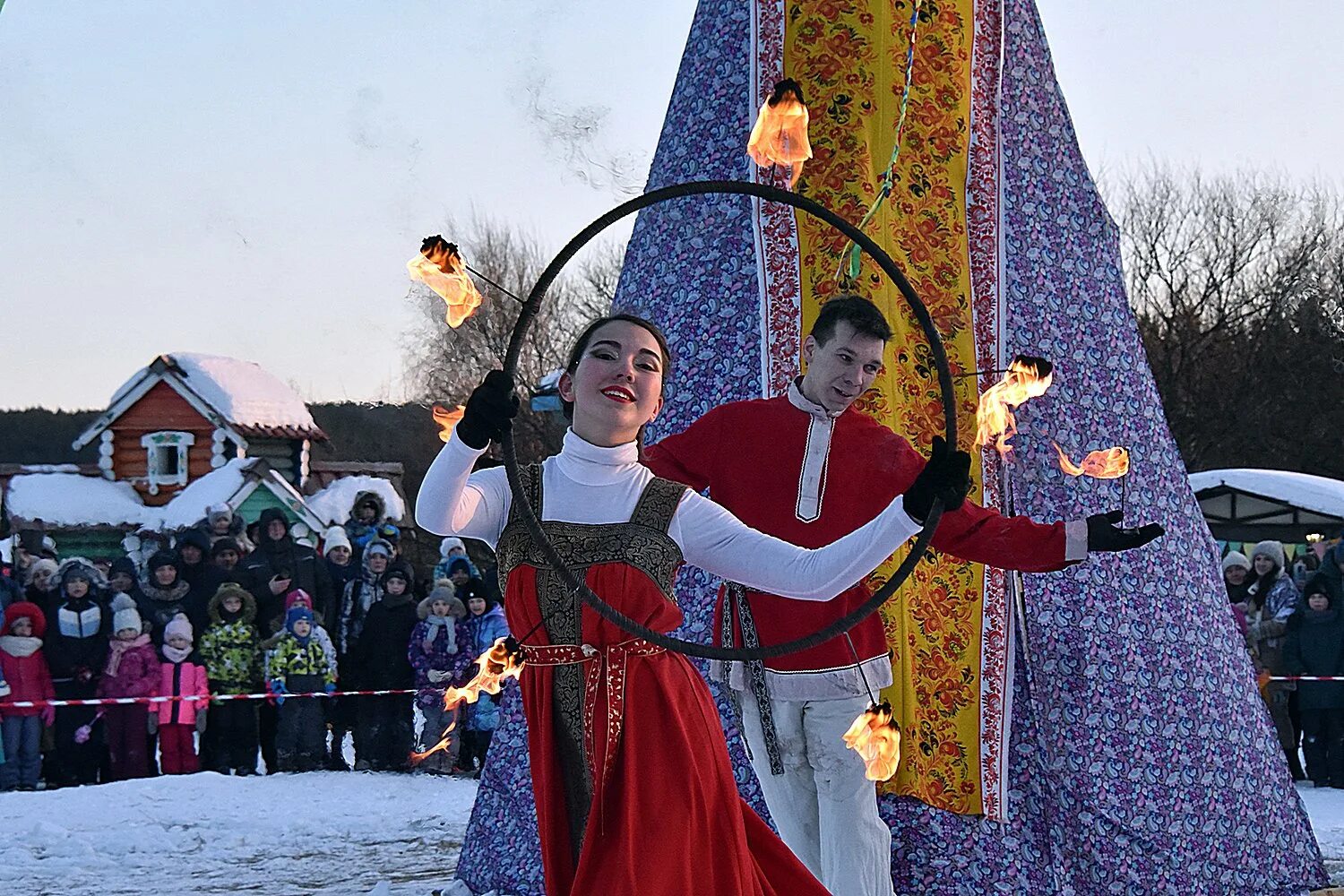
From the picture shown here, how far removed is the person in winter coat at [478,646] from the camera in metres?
8.27

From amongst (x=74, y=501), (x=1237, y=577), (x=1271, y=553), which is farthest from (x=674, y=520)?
(x=74, y=501)

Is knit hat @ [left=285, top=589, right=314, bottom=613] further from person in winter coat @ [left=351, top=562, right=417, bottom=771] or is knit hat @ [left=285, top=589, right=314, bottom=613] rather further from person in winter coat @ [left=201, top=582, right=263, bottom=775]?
person in winter coat @ [left=351, top=562, right=417, bottom=771]

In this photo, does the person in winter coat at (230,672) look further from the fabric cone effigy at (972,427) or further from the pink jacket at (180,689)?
the fabric cone effigy at (972,427)

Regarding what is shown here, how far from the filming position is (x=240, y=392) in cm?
2153

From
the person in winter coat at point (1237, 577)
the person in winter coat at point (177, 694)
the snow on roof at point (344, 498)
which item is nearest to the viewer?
the person in winter coat at point (177, 694)

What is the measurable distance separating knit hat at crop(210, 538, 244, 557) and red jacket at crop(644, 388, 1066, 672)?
5078mm

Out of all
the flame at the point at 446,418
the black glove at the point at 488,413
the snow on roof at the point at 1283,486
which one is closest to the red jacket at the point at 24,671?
the flame at the point at 446,418

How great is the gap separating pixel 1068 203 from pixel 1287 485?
1255cm

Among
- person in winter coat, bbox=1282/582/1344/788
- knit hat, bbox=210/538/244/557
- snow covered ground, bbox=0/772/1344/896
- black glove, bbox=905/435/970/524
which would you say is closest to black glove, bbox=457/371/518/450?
black glove, bbox=905/435/970/524

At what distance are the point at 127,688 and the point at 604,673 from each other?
564 centimetres

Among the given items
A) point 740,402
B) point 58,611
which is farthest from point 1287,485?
point 740,402

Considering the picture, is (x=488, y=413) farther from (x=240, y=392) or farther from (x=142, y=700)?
(x=240, y=392)

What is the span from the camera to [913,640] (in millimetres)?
4453

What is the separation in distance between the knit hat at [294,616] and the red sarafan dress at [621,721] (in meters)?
5.43
